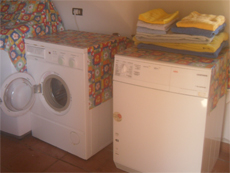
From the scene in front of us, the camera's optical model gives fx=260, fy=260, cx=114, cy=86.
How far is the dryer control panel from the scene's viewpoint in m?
1.49

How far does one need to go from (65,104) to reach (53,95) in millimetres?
154

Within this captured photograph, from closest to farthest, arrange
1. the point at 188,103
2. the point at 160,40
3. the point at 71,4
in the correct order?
the point at 188,103, the point at 160,40, the point at 71,4

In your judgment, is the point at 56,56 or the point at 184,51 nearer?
the point at 184,51

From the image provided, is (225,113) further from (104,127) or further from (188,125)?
(104,127)

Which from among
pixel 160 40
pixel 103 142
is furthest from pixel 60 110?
pixel 160 40

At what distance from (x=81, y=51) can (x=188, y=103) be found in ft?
2.72

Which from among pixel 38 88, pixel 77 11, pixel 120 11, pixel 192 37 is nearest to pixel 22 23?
pixel 77 11

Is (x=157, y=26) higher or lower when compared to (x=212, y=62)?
higher

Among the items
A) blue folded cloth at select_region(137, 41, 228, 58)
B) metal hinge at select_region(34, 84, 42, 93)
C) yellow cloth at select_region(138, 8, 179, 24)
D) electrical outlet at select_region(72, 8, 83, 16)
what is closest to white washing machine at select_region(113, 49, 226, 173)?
blue folded cloth at select_region(137, 41, 228, 58)

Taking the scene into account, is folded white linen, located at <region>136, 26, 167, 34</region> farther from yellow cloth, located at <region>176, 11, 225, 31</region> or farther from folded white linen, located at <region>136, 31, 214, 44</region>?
yellow cloth, located at <region>176, 11, 225, 31</region>

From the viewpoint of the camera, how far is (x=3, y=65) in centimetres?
219

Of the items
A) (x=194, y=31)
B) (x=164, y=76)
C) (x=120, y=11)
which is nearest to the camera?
(x=164, y=76)

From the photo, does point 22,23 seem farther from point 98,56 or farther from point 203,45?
point 203,45

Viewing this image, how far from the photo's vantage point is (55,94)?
7.48 feet
